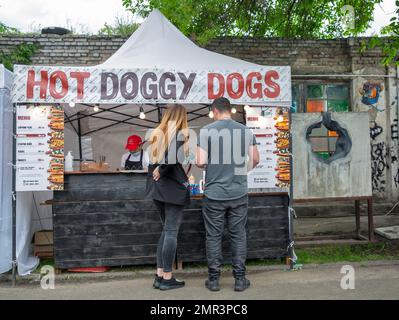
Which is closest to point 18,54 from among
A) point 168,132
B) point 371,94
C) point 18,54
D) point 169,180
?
point 18,54

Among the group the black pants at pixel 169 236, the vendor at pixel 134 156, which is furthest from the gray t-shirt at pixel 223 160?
the vendor at pixel 134 156

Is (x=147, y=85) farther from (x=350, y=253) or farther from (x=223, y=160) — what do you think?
(x=350, y=253)

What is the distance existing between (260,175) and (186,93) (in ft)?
4.92

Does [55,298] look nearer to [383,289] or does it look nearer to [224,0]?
[383,289]

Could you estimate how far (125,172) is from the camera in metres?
5.90

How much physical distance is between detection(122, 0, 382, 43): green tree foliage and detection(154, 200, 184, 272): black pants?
5.17 metres

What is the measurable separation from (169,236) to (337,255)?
3019 millimetres

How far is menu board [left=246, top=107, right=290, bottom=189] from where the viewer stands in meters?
5.95

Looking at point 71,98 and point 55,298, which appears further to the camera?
point 71,98

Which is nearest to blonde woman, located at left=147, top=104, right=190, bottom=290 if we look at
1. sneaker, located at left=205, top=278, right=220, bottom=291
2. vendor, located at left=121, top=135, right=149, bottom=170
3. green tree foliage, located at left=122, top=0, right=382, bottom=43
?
sneaker, located at left=205, top=278, right=220, bottom=291

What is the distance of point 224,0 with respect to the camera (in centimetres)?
934

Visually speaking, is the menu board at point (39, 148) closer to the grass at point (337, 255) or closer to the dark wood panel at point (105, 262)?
the dark wood panel at point (105, 262)

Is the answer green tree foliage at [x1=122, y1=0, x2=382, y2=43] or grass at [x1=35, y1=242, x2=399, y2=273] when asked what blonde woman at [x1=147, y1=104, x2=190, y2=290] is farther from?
green tree foliage at [x1=122, y1=0, x2=382, y2=43]
